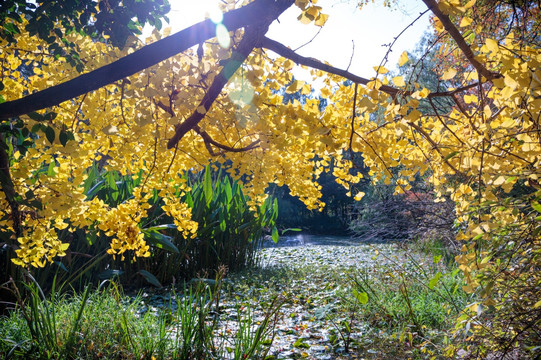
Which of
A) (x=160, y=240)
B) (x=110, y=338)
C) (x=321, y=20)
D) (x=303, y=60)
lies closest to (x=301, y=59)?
(x=303, y=60)

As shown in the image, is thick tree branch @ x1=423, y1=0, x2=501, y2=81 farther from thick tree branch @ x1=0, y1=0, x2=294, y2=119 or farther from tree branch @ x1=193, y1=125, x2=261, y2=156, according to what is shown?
tree branch @ x1=193, y1=125, x2=261, y2=156

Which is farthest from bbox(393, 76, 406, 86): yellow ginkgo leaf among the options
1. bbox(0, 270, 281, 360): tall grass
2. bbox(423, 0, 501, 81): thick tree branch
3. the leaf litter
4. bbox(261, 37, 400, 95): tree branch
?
the leaf litter

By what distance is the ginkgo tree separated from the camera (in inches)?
51.6

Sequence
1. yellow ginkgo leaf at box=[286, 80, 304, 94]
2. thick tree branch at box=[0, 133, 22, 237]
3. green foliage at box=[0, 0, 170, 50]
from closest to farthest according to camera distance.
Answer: thick tree branch at box=[0, 133, 22, 237] < yellow ginkgo leaf at box=[286, 80, 304, 94] < green foliage at box=[0, 0, 170, 50]

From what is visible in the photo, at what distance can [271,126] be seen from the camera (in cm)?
190

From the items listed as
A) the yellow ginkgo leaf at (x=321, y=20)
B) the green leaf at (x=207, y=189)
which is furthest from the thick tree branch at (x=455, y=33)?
the green leaf at (x=207, y=189)

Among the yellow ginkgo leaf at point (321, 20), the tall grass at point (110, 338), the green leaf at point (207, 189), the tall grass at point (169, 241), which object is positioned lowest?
the tall grass at point (110, 338)

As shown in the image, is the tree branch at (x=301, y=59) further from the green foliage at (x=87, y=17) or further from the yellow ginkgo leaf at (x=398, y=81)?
the green foliage at (x=87, y=17)

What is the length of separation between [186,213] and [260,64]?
120 centimetres

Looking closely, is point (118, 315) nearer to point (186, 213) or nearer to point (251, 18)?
point (186, 213)

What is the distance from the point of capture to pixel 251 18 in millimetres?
1348

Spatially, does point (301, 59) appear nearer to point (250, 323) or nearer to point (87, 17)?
point (87, 17)

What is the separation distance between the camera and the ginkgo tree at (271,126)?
51.6 inches

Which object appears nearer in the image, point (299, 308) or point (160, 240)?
point (299, 308)
